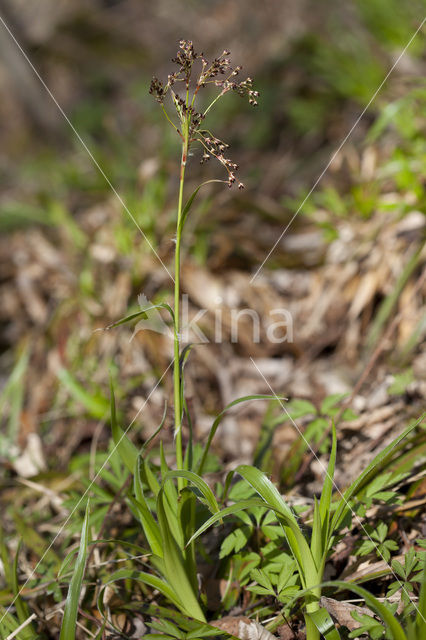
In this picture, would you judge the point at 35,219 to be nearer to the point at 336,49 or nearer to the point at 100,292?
the point at 100,292

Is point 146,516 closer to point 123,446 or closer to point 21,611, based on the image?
point 123,446

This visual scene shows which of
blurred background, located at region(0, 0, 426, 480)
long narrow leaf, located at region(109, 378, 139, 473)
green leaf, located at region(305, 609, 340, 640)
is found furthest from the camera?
blurred background, located at region(0, 0, 426, 480)

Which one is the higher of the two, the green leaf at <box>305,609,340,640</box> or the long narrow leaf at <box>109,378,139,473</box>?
the long narrow leaf at <box>109,378,139,473</box>

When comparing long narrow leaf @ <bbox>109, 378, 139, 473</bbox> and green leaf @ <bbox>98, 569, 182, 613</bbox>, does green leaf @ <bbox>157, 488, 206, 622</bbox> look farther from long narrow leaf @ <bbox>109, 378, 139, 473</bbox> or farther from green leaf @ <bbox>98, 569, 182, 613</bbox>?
long narrow leaf @ <bbox>109, 378, 139, 473</bbox>

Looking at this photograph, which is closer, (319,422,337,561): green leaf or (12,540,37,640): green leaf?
(319,422,337,561): green leaf

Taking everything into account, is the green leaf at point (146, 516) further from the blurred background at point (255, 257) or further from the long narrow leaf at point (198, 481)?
the blurred background at point (255, 257)

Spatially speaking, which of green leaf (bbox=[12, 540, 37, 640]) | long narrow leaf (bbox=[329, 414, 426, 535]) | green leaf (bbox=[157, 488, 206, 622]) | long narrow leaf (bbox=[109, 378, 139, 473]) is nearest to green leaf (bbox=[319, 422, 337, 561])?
long narrow leaf (bbox=[329, 414, 426, 535])

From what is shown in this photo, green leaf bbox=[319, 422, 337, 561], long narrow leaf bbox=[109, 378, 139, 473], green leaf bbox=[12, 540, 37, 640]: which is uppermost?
long narrow leaf bbox=[109, 378, 139, 473]

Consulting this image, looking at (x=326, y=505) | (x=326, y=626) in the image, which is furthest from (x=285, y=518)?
(x=326, y=626)

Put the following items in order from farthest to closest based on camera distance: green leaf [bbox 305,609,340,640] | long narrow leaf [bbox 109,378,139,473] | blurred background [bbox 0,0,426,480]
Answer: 1. blurred background [bbox 0,0,426,480]
2. long narrow leaf [bbox 109,378,139,473]
3. green leaf [bbox 305,609,340,640]
